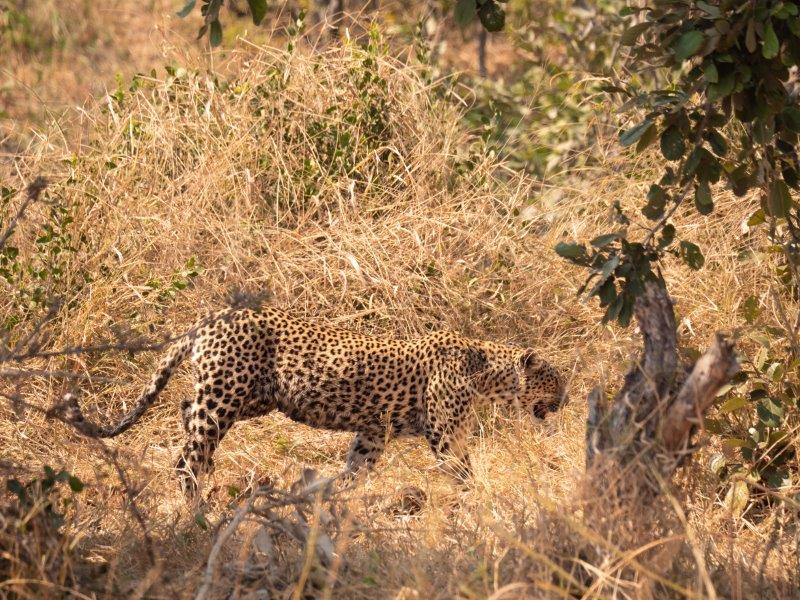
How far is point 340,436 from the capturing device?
687 centimetres

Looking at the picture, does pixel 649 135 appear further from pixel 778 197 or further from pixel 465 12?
pixel 465 12

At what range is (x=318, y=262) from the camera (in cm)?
727

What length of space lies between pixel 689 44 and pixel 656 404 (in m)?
1.20

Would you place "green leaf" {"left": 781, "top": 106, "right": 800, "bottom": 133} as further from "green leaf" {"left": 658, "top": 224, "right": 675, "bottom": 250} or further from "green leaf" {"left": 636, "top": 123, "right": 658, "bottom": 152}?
"green leaf" {"left": 658, "top": 224, "right": 675, "bottom": 250}

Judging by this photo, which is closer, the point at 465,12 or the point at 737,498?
the point at 465,12

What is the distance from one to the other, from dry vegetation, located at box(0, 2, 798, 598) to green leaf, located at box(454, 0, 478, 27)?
1.77 metres

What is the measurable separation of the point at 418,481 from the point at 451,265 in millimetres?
1544

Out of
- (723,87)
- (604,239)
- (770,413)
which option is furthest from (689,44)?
(770,413)

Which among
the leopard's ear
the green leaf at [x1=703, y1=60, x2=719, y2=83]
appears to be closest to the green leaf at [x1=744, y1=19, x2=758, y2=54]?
the green leaf at [x1=703, y1=60, x2=719, y2=83]

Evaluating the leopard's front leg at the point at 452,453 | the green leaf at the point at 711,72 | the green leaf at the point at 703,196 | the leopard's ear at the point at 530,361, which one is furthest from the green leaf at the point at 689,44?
the leopard's ear at the point at 530,361

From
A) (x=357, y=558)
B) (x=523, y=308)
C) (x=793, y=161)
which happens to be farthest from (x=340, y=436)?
(x=793, y=161)

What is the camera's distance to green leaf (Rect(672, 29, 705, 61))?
4328mm

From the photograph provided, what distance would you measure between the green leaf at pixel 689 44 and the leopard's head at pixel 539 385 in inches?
102

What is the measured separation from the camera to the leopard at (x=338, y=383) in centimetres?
606
